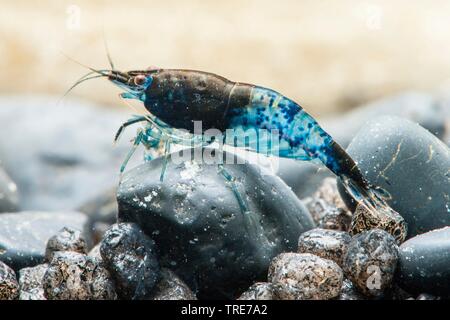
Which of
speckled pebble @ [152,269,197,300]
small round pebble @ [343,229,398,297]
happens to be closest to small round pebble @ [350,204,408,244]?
small round pebble @ [343,229,398,297]

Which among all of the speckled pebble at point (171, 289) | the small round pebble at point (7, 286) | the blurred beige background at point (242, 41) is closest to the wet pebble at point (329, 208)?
the speckled pebble at point (171, 289)

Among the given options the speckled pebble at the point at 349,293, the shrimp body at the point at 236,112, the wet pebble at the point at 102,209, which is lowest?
the wet pebble at the point at 102,209

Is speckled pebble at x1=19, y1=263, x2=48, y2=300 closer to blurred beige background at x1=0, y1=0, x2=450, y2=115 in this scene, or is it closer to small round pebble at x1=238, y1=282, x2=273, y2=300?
small round pebble at x1=238, y1=282, x2=273, y2=300

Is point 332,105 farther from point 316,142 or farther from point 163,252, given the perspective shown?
point 163,252

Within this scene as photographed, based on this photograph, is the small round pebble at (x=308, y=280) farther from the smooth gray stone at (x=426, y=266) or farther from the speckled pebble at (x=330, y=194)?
the speckled pebble at (x=330, y=194)

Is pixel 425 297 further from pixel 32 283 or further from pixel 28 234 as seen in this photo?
pixel 28 234

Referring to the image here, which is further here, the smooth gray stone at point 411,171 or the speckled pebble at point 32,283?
the smooth gray stone at point 411,171
